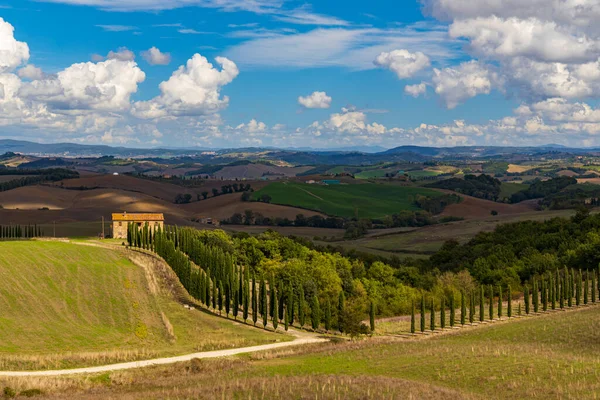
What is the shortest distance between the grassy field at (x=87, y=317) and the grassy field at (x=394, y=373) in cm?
651

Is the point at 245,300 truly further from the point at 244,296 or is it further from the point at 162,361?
the point at 162,361

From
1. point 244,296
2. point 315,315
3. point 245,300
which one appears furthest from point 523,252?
point 245,300

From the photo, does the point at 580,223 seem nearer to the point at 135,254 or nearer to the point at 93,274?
the point at 135,254

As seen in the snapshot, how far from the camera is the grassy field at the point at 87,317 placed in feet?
170

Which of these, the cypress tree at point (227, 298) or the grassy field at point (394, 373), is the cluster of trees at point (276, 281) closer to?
the cypress tree at point (227, 298)

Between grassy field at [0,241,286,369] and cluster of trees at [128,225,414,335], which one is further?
cluster of trees at [128,225,414,335]

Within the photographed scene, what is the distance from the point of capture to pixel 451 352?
5131cm

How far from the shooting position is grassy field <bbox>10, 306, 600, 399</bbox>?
36.0 metres

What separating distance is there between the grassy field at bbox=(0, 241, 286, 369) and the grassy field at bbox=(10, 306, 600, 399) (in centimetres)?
651

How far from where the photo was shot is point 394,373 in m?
44.4

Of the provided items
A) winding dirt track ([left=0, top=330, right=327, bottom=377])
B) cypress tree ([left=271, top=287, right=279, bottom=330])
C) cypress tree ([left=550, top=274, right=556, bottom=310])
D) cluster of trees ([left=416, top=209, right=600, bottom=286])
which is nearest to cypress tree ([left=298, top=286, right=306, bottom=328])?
cypress tree ([left=271, top=287, right=279, bottom=330])

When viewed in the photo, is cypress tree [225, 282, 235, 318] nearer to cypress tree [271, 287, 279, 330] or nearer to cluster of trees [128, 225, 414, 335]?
cluster of trees [128, 225, 414, 335]

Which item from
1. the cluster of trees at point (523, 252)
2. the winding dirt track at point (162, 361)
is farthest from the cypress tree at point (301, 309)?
the cluster of trees at point (523, 252)

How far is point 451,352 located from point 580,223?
3834 inches
